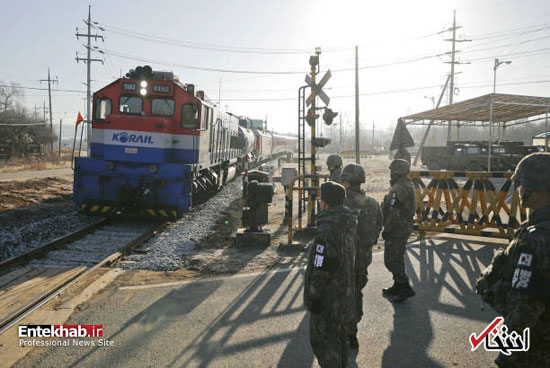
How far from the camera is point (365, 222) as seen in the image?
14.9 feet

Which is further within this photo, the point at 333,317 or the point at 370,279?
the point at 370,279

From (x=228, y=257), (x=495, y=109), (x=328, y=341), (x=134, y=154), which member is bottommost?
(x=228, y=257)

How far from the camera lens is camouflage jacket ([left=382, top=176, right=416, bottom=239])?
→ 516 cm

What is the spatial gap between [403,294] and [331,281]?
256 centimetres

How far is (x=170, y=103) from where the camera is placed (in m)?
10.3

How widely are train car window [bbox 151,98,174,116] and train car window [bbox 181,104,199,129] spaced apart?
1.05 ft

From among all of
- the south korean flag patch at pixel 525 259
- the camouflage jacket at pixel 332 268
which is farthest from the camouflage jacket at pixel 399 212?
the south korean flag patch at pixel 525 259

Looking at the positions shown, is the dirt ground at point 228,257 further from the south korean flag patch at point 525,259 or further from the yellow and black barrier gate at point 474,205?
the south korean flag patch at point 525,259

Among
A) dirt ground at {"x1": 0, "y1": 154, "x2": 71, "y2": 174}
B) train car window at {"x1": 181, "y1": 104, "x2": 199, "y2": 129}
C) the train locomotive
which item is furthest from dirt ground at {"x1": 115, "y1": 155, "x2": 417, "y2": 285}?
dirt ground at {"x1": 0, "y1": 154, "x2": 71, "y2": 174}

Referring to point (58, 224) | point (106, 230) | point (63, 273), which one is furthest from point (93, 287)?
point (58, 224)

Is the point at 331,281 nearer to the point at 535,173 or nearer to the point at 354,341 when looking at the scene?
the point at 354,341

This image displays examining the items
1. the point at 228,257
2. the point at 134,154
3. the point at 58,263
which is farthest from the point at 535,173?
the point at 134,154

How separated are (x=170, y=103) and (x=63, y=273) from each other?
5475mm

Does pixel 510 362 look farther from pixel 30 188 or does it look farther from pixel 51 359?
pixel 30 188
